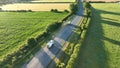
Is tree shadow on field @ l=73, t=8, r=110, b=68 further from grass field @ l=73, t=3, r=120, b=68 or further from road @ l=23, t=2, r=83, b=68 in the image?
road @ l=23, t=2, r=83, b=68

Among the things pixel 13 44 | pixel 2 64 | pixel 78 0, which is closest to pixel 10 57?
pixel 2 64

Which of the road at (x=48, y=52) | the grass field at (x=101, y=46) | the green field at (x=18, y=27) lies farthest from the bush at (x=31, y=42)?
the grass field at (x=101, y=46)

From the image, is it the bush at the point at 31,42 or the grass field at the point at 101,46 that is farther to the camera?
the bush at the point at 31,42

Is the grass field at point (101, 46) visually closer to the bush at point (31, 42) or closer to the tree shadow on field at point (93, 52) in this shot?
the tree shadow on field at point (93, 52)

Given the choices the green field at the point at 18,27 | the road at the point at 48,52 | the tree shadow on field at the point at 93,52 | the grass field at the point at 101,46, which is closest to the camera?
the road at the point at 48,52

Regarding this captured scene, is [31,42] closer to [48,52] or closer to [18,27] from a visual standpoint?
[48,52]

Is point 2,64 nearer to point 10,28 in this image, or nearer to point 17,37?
point 17,37
